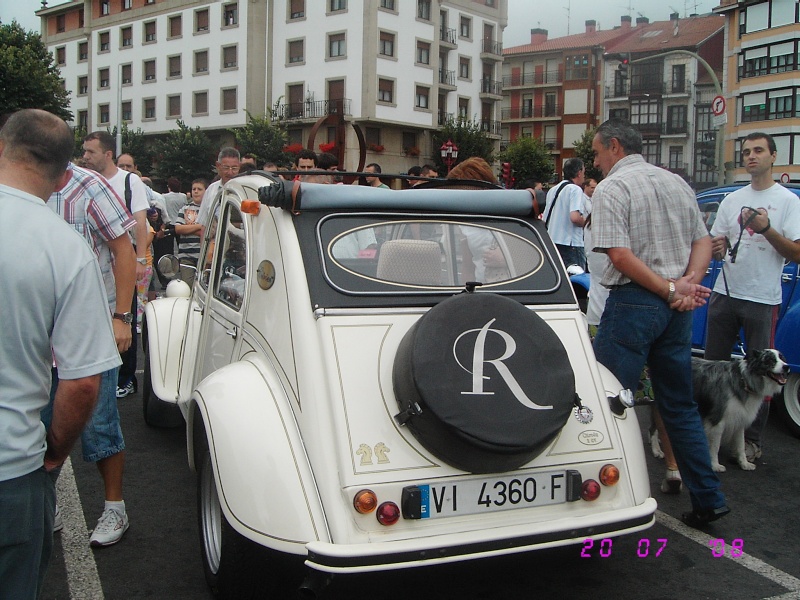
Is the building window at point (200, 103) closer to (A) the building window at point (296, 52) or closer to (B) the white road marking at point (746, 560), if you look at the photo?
(A) the building window at point (296, 52)

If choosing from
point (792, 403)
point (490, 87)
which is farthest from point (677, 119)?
point (792, 403)

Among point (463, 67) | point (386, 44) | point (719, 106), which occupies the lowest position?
point (719, 106)

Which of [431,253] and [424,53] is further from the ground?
[424,53]

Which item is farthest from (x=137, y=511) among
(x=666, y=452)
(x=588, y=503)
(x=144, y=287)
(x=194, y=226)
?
(x=194, y=226)

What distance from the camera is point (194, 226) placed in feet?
31.6

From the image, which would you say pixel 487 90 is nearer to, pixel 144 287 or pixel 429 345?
pixel 144 287

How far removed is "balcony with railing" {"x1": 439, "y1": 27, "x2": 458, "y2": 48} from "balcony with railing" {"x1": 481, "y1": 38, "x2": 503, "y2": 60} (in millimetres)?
3456

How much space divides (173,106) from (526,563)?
57623 millimetres

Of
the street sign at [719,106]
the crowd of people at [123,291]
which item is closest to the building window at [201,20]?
the street sign at [719,106]

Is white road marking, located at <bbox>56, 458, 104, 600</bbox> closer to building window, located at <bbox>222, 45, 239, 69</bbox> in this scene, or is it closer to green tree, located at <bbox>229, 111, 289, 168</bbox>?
green tree, located at <bbox>229, 111, 289, 168</bbox>

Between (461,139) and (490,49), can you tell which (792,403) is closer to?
(461,139)

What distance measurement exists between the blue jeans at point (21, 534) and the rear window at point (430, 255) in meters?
1.55

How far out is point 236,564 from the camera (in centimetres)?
306

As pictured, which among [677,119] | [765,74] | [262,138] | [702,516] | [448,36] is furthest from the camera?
[677,119]
